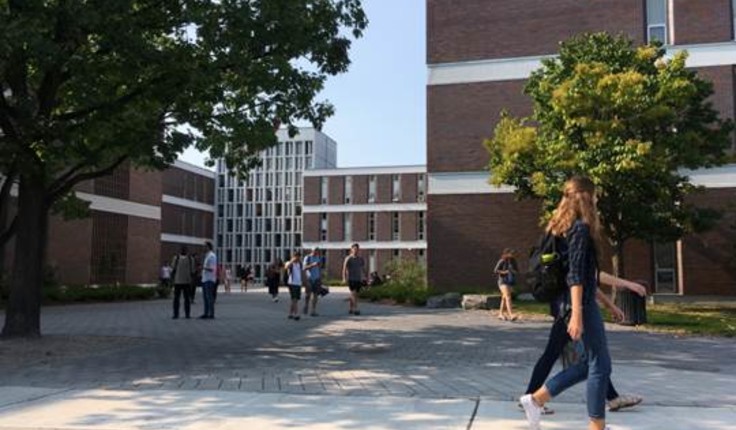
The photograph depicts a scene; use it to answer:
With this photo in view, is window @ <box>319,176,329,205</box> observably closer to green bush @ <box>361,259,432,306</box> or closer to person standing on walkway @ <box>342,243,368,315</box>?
green bush @ <box>361,259,432,306</box>

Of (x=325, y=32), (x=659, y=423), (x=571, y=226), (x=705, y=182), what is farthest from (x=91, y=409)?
(x=705, y=182)

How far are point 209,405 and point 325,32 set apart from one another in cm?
813

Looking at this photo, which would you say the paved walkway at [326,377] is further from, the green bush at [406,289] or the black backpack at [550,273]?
the green bush at [406,289]

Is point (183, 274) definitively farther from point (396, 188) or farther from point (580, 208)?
point (396, 188)

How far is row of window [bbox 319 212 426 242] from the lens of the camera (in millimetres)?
83062

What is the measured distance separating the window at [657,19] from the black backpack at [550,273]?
2604 centimetres

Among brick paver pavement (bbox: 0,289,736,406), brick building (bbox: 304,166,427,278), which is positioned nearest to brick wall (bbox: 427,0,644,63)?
brick paver pavement (bbox: 0,289,736,406)

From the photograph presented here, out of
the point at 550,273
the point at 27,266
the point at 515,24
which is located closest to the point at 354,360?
the point at 550,273

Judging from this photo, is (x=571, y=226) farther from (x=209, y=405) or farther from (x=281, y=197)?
(x=281, y=197)

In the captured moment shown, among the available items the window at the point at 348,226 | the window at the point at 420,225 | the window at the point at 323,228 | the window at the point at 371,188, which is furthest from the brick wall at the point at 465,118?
the window at the point at 323,228

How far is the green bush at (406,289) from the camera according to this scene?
25156 millimetres

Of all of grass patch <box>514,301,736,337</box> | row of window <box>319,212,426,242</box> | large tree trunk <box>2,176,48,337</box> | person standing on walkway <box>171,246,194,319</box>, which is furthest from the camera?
row of window <box>319,212,426,242</box>

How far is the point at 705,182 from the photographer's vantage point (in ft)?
91.6

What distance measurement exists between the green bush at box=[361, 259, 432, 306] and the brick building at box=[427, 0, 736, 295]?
265 cm
